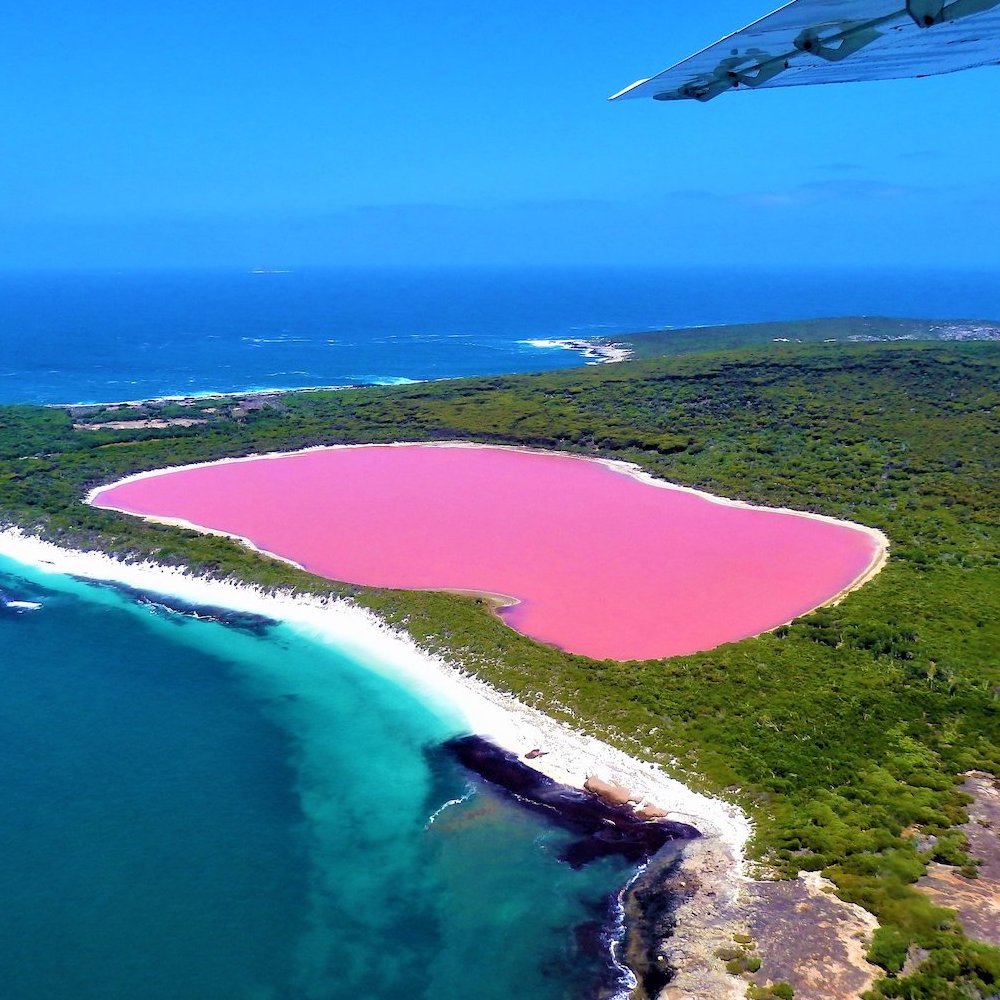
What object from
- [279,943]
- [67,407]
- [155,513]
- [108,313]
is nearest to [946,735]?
[279,943]

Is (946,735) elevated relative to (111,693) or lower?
lower

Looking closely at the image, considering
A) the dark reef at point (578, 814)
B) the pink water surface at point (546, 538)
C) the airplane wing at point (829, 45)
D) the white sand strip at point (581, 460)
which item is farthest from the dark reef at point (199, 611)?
the airplane wing at point (829, 45)

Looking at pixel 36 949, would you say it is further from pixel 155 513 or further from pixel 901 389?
pixel 901 389

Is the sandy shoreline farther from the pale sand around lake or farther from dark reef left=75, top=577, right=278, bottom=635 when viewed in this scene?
dark reef left=75, top=577, right=278, bottom=635

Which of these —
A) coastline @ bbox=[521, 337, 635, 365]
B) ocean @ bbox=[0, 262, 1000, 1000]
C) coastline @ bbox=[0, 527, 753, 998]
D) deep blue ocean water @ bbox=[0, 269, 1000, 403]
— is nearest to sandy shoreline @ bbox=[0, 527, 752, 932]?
coastline @ bbox=[0, 527, 753, 998]

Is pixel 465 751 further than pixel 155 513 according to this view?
No

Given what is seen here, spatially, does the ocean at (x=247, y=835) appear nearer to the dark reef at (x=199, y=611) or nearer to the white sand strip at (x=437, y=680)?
the dark reef at (x=199, y=611)
